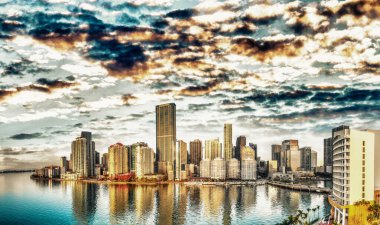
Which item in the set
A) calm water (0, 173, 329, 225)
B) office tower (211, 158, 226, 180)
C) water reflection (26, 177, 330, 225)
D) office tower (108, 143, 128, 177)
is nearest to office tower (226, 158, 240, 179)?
office tower (211, 158, 226, 180)

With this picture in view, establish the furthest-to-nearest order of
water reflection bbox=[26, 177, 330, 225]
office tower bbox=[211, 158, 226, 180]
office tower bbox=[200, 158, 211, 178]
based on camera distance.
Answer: office tower bbox=[200, 158, 211, 178], office tower bbox=[211, 158, 226, 180], water reflection bbox=[26, 177, 330, 225]

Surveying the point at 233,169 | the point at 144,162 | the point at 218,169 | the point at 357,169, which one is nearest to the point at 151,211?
the point at 357,169

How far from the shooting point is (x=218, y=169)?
18575 centimetres

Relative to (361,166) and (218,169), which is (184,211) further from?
(218,169)

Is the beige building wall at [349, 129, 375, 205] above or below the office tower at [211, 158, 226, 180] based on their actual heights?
above

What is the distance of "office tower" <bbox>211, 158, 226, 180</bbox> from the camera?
7234 inches

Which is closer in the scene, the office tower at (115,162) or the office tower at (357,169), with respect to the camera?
the office tower at (357,169)

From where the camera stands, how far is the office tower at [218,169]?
18375 centimetres

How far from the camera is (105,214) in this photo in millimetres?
73062

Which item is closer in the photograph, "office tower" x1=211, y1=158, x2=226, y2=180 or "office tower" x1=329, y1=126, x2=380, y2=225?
"office tower" x1=329, y1=126, x2=380, y2=225

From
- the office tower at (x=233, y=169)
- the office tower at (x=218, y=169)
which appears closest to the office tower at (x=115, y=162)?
the office tower at (x=218, y=169)

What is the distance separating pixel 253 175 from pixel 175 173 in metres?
36.3

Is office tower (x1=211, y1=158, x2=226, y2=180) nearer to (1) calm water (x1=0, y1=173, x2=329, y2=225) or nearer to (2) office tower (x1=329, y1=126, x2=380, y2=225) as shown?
(1) calm water (x1=0, y1=173, x2=329, y2=225)

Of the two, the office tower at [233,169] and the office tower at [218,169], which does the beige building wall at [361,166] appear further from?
the office tower at [233,169]
